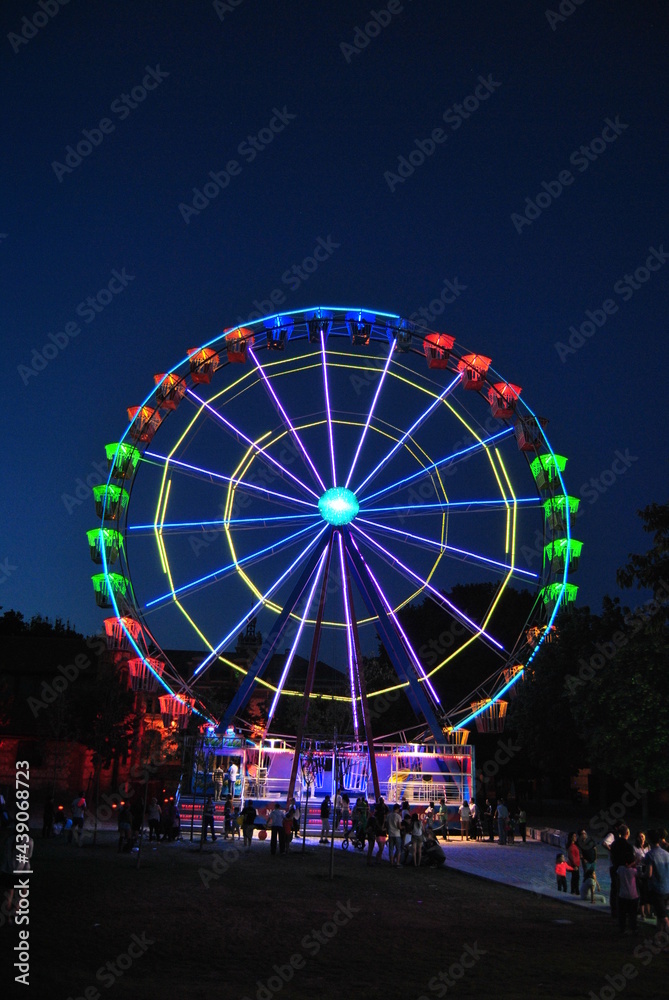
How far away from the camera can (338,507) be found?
91.0 feet

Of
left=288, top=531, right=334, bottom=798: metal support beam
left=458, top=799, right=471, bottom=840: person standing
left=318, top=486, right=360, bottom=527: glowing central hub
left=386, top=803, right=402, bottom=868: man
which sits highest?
left=318, top=486, right=360, bottom=527: glowing central hub

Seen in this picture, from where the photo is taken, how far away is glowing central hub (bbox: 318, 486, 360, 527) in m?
27.7

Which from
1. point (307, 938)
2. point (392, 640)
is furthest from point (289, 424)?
point (307, 938)

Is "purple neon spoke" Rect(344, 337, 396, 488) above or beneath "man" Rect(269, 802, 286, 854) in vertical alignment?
above

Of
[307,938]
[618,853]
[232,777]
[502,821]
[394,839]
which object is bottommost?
[502,821]

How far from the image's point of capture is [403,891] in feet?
51.5

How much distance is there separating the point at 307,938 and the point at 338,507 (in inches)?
688

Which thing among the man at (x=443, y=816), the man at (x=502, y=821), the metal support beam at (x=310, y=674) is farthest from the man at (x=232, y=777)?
the man at (x=502, y=821)

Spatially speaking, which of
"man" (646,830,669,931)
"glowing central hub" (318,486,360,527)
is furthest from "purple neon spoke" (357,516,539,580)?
"man" (646,830,669,931)

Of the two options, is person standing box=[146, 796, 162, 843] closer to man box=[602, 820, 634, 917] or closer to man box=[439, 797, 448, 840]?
man box=[439, 797, 448, 840]

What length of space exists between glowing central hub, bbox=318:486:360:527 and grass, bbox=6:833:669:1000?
1203 centimetres

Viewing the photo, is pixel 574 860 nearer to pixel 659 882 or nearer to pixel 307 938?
pixel 659 882

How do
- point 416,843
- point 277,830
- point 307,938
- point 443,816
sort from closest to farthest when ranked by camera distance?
point 307,938 < point 416,843 < point 277,830 < point 443,816

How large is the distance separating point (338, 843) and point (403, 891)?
10547 mm
